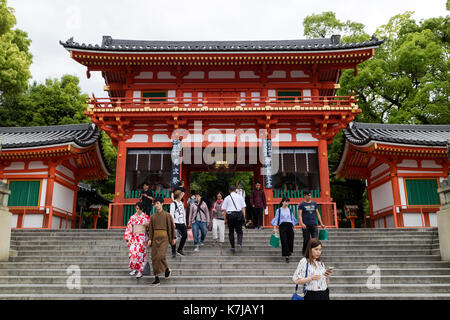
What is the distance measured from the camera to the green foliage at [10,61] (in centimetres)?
2306

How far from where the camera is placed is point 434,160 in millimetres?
15352

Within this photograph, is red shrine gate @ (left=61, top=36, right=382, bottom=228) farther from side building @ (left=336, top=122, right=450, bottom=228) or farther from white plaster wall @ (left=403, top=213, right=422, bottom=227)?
white plaster wall @ (left=403, top=213, right=422, bottom=227)

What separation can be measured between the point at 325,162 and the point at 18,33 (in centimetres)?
2488

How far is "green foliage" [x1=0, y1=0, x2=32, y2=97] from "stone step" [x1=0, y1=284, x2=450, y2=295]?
66.5 ft

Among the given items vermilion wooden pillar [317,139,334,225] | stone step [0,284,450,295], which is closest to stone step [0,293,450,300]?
stone step [0,284,450,295]

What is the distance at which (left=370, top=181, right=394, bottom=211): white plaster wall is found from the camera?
15.6 metres

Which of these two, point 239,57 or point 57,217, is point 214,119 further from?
point 57,217

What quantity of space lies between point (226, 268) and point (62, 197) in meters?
11.1

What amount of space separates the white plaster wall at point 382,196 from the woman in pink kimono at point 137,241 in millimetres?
11710

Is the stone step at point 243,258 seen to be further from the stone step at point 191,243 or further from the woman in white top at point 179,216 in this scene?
the stone step at point 191,243

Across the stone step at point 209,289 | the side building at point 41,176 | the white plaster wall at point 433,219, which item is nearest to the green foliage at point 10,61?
the side building at point 41,176

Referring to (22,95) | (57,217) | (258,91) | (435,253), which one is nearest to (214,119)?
(258,91)

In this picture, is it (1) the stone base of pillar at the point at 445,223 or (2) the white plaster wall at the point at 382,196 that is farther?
(2) the white plaster wall at the point at 382,196

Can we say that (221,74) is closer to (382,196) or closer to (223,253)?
(382,196)
